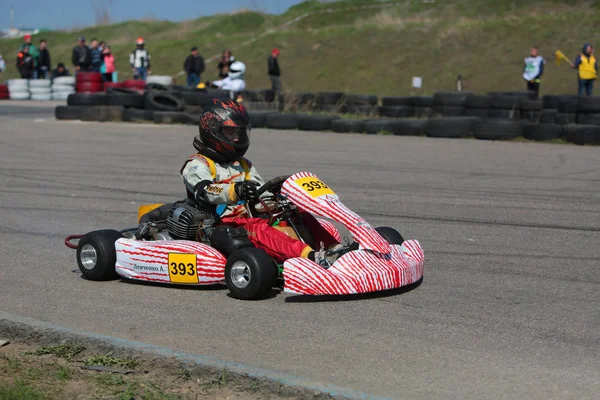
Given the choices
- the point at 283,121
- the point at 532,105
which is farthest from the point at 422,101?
the point at 283,121

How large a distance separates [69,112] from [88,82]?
683 cm

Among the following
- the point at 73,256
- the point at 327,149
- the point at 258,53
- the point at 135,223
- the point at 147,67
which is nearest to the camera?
the point at 73,256

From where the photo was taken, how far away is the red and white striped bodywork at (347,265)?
16.0 ft

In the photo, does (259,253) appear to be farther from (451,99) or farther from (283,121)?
(451,99)

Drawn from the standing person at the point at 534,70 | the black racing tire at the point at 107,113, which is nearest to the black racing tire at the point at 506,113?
the standing person at the point at 534,70

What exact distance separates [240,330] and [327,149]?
939cm

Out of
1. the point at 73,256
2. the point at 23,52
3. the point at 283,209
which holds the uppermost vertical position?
the point at 23,52

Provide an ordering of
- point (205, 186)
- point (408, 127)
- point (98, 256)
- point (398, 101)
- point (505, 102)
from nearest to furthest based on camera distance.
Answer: point (205, 186), point (98, 256), point (408, 127), point (505, 102), point (398, 101)

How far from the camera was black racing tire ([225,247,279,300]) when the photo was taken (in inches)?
195

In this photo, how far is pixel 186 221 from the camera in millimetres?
5625

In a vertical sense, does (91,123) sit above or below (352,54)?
below

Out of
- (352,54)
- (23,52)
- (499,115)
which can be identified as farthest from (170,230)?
(352,54)

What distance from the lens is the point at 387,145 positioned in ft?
46.9

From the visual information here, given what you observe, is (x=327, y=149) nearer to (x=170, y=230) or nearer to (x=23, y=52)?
(x=170, y=230)
